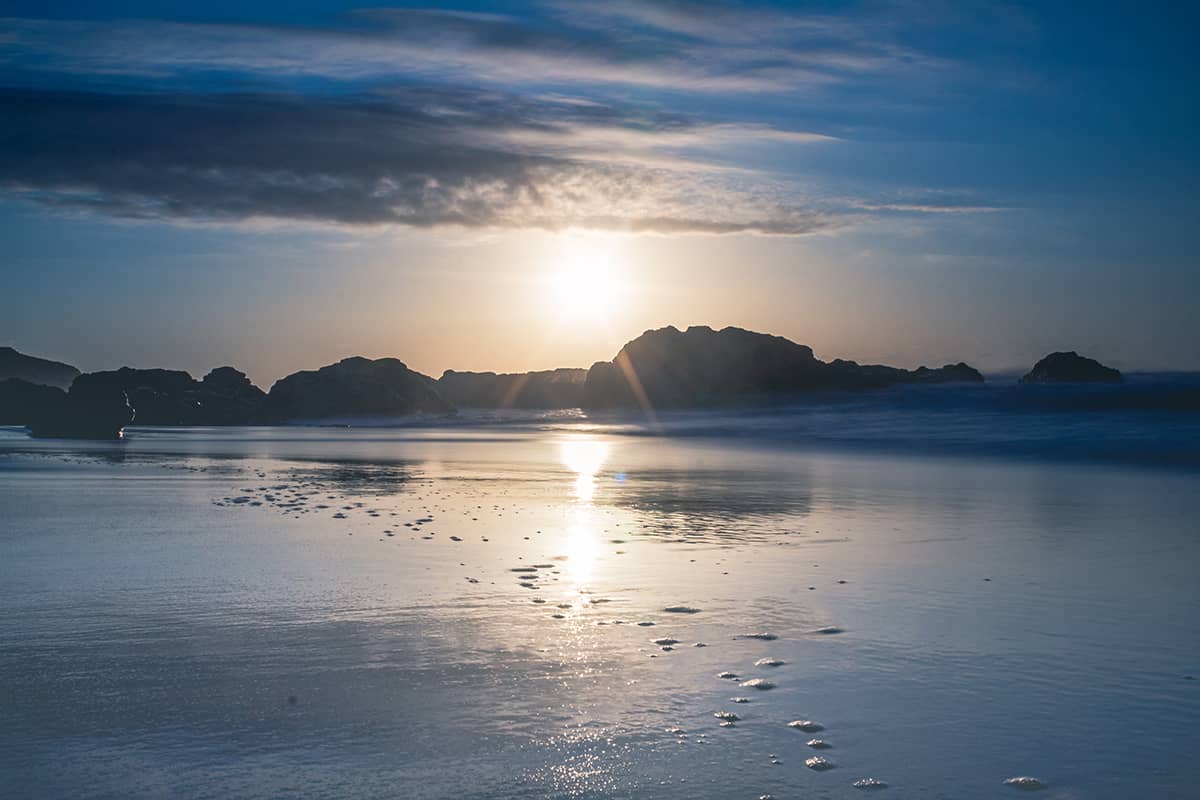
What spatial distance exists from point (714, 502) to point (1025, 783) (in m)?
14.5

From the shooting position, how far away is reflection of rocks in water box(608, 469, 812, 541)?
50.3 ft

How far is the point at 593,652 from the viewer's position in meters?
7.77

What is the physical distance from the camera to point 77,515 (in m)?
16.8

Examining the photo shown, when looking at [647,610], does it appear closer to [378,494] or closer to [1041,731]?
[1041,731]

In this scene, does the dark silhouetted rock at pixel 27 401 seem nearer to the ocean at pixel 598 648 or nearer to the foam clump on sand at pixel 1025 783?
the ocean at pixel 598 648

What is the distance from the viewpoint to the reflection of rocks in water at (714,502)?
15.3m

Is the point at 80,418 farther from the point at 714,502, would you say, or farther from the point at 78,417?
the point at 714,502

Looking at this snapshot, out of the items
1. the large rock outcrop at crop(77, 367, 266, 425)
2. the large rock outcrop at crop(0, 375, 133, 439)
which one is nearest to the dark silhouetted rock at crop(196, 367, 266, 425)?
the large rock outcrop at crop(77, 367, 266, 425)

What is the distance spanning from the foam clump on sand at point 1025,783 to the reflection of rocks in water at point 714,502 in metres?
9.02

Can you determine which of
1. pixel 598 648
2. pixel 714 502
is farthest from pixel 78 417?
pixel 598 648

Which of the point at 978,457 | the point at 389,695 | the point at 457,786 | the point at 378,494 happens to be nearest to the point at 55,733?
the point at 389,695

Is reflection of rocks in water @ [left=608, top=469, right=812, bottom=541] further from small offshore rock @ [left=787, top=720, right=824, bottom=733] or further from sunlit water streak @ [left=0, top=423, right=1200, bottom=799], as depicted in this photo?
small offshore rock @ [left=787, top=720, right=824, bottom=733]

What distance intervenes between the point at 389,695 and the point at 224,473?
2324 cm

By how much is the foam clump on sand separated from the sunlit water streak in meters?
0.05
